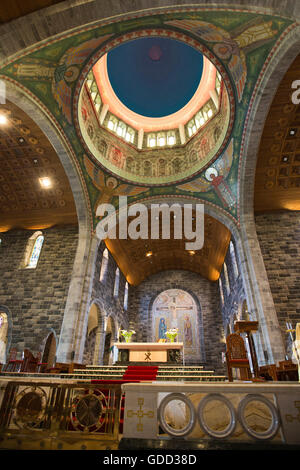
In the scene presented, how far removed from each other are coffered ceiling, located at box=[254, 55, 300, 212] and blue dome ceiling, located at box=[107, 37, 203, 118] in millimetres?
6044

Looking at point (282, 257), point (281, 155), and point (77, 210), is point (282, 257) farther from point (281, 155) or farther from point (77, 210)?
point (77, 210)

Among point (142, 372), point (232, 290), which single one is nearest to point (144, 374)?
point (142, 372)

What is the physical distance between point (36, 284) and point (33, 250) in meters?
2.23

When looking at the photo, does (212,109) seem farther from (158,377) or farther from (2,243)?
(2,243)

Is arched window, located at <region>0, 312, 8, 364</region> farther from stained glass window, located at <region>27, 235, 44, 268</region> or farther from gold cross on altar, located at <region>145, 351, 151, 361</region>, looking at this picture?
gold cross on altar, located at <region>145, 351, 151, 361</region>

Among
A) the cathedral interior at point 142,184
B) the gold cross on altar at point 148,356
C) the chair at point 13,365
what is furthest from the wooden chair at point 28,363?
the gold cross on altar at point 148,356

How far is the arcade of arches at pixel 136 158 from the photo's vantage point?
7062 millimetres

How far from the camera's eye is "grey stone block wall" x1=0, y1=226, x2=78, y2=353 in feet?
34.6

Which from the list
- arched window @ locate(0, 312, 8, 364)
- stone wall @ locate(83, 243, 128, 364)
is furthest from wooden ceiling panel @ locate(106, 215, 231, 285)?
arched window @ locate(0, 312, 8, 364)

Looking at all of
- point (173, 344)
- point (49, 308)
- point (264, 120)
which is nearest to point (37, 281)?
point (49, 308)

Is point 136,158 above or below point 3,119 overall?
above

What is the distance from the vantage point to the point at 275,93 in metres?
7.89

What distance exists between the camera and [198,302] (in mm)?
19219

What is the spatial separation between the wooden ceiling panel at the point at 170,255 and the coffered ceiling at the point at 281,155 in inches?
127
